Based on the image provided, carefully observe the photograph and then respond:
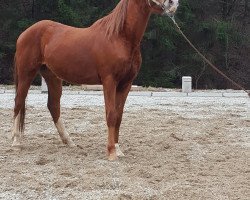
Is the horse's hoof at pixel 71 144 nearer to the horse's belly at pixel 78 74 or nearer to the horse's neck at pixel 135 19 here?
the horse's belly at pixel 78 74

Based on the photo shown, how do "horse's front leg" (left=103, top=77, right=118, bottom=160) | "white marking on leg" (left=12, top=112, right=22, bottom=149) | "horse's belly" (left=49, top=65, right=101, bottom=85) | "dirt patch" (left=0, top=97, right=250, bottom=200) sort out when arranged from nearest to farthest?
"dirt patch" (left=0, top=97, right=250, bottom=200) < "horse's front leg" (left=103, top=77, right=118, bottom=160) < "horse's belly" (left=49, top=65, right=101, bottom=85) < "white marking on leg" (left=12, top=112, right=22, bottom=149)

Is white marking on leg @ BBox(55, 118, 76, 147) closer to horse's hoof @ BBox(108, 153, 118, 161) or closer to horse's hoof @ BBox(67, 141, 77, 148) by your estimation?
horse's hoof @ BBox(67, 141, 77, 148)

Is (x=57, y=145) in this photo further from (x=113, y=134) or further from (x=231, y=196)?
(x=231, y=196)

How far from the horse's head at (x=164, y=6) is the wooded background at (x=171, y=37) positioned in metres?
15.2

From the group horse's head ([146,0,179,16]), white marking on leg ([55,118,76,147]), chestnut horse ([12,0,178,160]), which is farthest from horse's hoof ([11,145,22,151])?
horse's head ([146,0,179,16])

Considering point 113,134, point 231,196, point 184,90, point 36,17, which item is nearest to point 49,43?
point 113,134

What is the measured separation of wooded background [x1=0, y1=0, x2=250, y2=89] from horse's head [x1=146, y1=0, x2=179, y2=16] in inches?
597

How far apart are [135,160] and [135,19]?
4.85 feet

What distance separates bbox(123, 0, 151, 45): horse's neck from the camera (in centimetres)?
521

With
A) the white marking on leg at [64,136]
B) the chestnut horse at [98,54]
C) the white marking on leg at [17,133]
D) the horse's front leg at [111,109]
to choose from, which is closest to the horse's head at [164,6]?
the chestnut horse at [98,54]

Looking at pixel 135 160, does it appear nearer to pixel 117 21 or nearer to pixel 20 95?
pixel 117 21

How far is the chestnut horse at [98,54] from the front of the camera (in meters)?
5.14

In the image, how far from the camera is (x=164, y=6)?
16.4ft

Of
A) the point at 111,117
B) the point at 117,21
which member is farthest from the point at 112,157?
the point at 117,21
